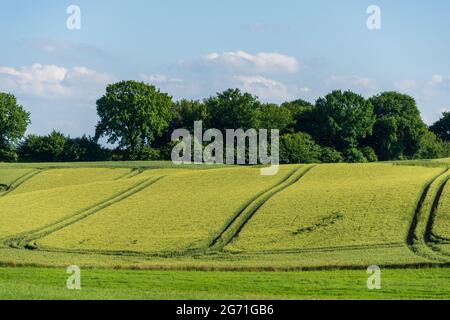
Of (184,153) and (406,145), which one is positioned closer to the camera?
(184,153)

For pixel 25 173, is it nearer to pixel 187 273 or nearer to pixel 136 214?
pixel 136 214

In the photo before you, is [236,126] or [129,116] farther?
[236,126]

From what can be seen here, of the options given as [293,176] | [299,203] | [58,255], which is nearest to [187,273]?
[58,255]

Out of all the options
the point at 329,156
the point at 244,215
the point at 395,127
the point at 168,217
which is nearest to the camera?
the point at 244,215

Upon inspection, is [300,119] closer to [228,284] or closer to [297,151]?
[297,151]

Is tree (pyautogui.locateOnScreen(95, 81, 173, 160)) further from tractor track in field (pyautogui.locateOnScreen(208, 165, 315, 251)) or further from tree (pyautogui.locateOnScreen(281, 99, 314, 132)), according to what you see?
tractor track in field (pyautogui.locateOnScreen(208, 165, 315, 251))

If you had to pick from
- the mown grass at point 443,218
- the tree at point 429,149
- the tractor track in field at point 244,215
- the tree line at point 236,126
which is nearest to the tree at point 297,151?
the tree line at point 236,126

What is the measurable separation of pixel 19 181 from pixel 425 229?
4682 cm

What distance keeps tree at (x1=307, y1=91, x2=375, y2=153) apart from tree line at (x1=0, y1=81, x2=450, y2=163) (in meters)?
0.16

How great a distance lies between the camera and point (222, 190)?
5947cm

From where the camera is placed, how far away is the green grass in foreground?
26.6 m

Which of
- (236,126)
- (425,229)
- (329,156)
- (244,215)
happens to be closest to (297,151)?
(329,156)

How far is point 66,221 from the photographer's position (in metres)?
53.7
